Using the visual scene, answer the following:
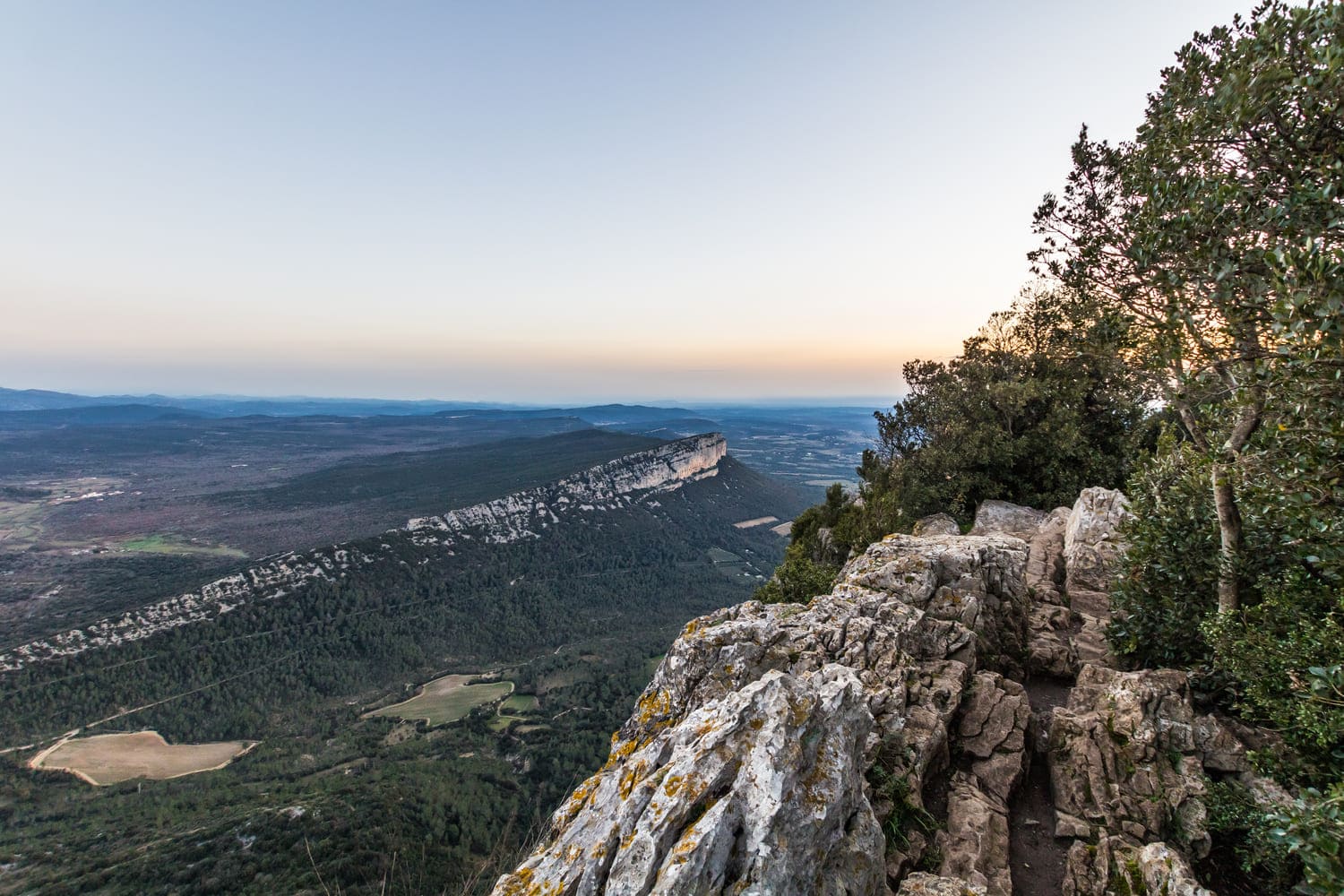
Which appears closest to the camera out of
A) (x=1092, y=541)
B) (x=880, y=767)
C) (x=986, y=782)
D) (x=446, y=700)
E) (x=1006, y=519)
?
(x=880, y=767)

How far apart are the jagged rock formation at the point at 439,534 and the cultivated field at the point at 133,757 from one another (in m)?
18.0

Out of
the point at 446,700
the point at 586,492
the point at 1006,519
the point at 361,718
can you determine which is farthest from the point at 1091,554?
the point at 586,492

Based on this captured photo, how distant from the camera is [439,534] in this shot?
4680 inches

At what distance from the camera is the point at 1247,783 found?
7.12 meters

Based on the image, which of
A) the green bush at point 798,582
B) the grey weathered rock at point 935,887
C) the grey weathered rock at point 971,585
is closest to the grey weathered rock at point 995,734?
the grey weathered rock at point 971,585

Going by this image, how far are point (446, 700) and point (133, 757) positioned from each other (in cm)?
3629

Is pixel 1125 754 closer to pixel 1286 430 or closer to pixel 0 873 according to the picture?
pixel 1286 430

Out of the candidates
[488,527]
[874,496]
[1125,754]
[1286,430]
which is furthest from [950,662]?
[488,527]

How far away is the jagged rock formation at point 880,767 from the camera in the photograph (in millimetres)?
5605

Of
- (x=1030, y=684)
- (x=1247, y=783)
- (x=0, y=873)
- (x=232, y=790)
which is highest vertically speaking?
(x=1247, y=783)

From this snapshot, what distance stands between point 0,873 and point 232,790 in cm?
1474

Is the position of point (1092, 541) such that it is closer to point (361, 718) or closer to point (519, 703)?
point (519, 703)

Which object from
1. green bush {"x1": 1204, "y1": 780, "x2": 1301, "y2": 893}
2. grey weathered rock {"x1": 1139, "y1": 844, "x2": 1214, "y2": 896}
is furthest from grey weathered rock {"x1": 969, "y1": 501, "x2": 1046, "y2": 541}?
grey weathered rock {"x1": 1139, "y1": 844, "x2": 1214, "y2": 896}

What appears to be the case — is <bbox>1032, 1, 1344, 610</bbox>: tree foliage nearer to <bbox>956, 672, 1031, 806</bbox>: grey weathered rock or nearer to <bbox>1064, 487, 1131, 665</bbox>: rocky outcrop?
<bbox>956, 672, 1031, 806</bbox>: grey weathered rock
